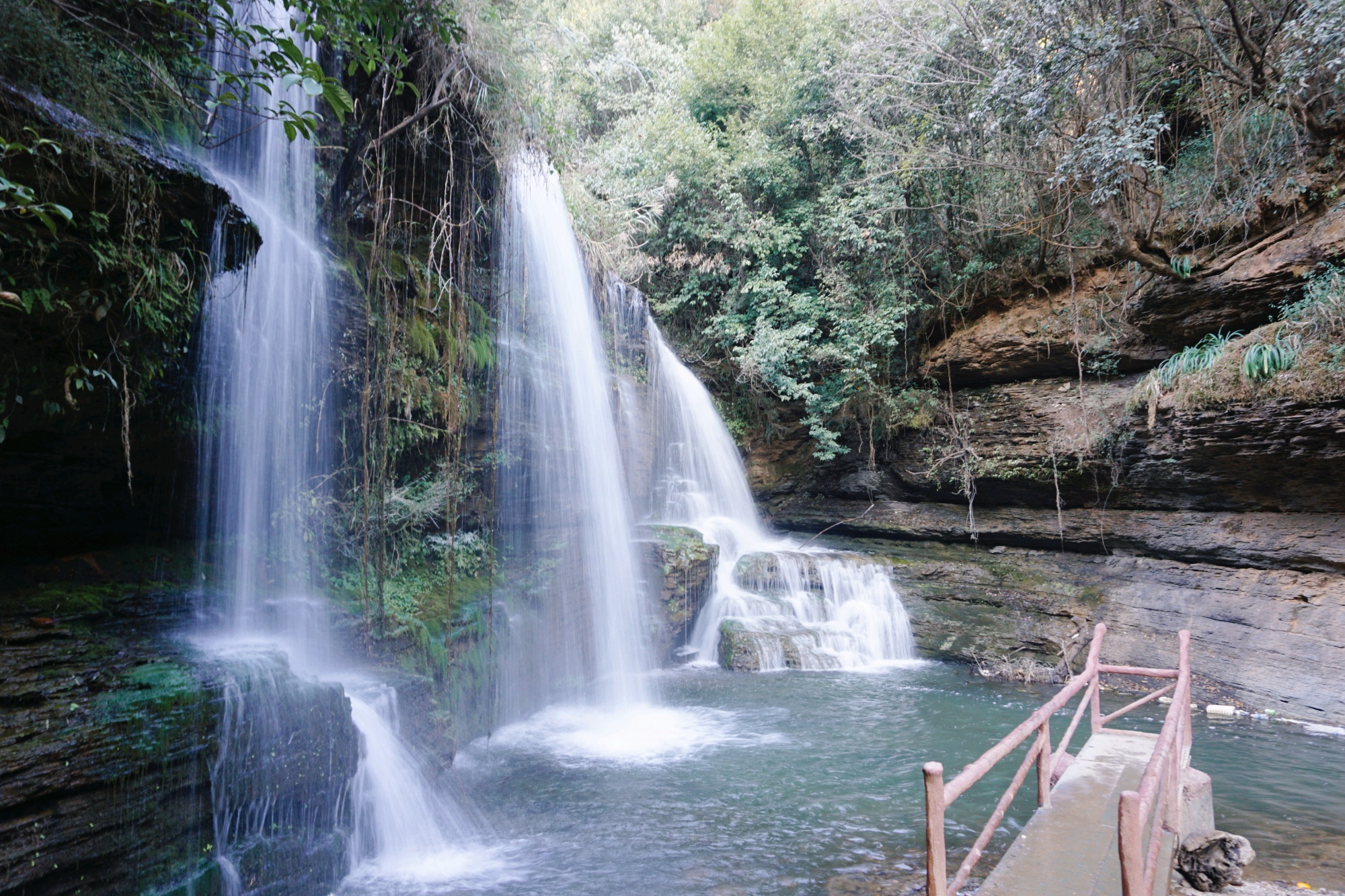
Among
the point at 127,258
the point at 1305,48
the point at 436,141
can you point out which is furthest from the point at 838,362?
the point at 127,258

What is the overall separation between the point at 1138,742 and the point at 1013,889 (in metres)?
A: 2.90

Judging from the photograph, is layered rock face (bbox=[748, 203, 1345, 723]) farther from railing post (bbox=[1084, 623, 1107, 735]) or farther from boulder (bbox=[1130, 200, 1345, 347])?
railing post (bbox=[1084, 623, 1107, 735])

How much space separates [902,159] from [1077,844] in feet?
38.3

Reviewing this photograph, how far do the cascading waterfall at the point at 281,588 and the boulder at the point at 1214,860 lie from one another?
4906 millimetres

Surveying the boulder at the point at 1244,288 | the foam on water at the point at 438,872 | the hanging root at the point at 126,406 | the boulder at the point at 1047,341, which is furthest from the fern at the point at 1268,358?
the hanging root at the point at 126,406

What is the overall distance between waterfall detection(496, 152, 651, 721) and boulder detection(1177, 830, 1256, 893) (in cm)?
617

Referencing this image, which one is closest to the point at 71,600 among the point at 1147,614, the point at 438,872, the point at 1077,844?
the point at 438,872

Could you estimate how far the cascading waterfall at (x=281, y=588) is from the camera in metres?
4.51

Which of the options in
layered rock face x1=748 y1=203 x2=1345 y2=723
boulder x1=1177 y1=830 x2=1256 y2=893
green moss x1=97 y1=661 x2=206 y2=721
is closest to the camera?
green moss x1=97 y1=661 x2=206 y2=721

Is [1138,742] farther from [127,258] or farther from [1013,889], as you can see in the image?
[127,258]

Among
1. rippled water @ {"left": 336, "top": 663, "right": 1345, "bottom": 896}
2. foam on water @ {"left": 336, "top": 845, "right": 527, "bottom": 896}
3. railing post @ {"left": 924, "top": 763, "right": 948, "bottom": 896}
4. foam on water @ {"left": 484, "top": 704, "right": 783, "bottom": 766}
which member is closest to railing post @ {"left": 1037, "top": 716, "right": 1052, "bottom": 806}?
rippled water @ {"left": 336, "top": 663, "right": 1345, "bottom": 896}

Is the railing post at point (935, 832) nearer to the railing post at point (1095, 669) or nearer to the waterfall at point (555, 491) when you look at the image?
the railing post at point (1095, 669)

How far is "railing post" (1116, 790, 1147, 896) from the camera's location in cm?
206

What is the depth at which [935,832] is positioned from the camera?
2.35 metres
